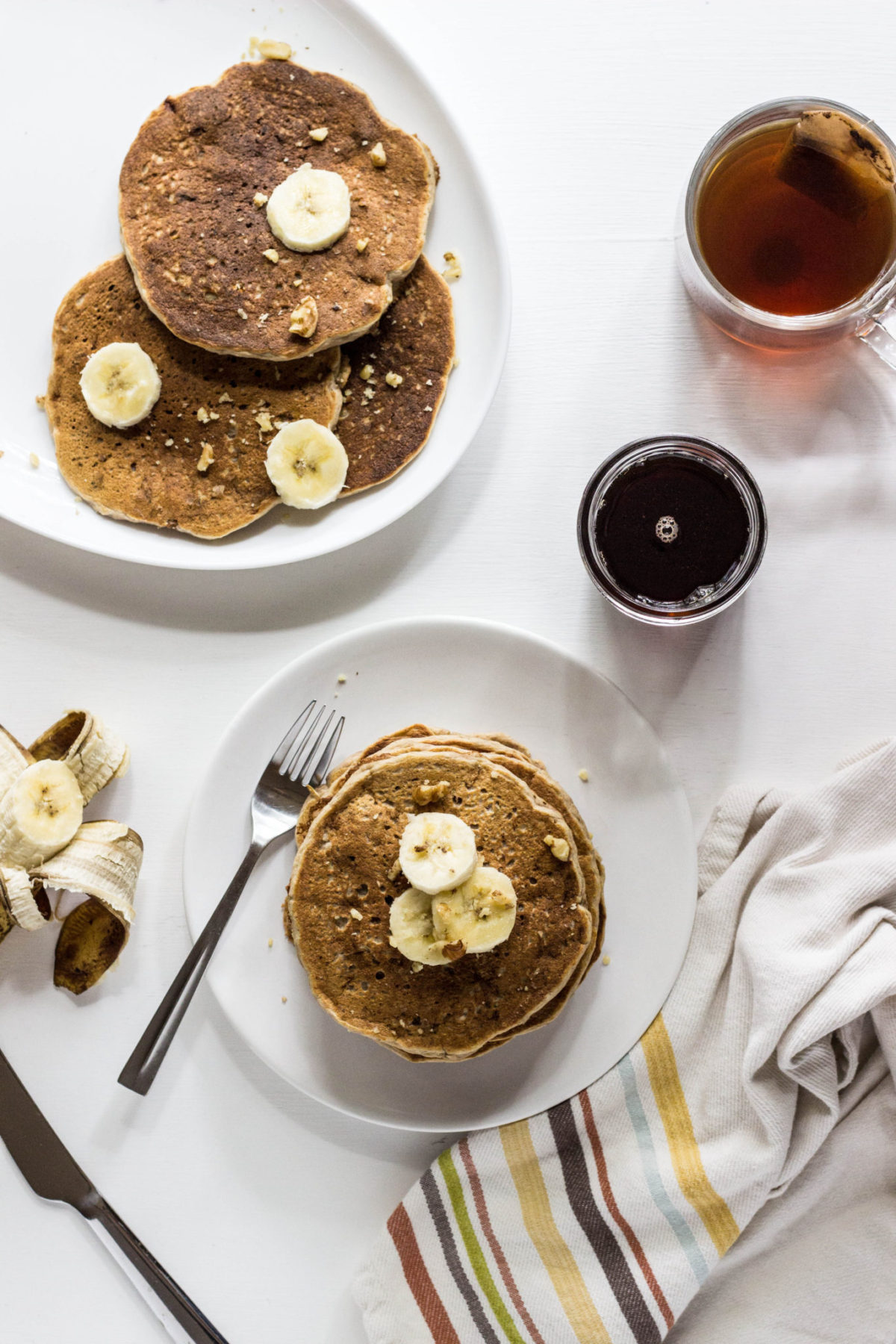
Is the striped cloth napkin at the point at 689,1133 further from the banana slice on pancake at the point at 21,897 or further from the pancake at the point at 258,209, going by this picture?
the pancake at the point at 258,209

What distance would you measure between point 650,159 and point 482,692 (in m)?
0.95

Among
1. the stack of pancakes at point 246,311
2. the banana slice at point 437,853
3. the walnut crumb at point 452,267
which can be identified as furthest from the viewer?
the walnut crumb at point 452,267

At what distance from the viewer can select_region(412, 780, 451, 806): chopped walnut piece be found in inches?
53.4

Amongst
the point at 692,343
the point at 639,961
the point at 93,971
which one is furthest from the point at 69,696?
the point at 692,343

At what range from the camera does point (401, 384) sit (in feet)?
4.86

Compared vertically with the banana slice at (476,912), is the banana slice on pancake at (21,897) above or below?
below

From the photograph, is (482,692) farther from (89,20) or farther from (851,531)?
(89,20)

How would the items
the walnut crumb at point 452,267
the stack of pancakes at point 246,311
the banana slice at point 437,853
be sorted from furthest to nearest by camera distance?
1. the walnut crumb at point 452,267
2. the stack of pancakes at point 246,311
3. the banana slice at point 437,853

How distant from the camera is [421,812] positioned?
139 cm

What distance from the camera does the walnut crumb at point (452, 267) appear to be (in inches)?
59.3

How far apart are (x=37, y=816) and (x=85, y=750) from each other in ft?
0.41

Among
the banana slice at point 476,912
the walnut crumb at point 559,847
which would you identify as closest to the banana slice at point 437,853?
the banana slice at point 476,912

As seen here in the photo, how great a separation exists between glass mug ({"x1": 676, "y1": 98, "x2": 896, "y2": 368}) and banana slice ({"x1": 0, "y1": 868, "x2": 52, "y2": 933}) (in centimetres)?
142

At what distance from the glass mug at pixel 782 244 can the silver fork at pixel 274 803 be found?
0.90 meters
